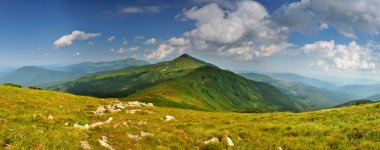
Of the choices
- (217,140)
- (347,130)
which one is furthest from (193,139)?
(347,130)

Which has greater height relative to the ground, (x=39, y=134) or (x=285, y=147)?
(x=39, y=134)

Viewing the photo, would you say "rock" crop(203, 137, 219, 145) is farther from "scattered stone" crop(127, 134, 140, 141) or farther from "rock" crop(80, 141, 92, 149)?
"rock" crop(80, 141, 92, 149)

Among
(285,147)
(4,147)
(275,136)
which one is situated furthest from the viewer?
(275,136)

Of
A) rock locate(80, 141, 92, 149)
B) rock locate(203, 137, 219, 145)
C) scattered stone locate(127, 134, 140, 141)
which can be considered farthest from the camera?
scattered stone locate(127, 134, 140, 141)

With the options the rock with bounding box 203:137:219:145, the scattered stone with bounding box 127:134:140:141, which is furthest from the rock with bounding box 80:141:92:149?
the rock with bounding box 203:137:219:145

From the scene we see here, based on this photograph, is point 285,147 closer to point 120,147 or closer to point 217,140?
point 217,140

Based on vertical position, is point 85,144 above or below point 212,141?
above

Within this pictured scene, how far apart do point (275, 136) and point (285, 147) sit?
10.0ft

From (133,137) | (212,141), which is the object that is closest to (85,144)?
(133,137)

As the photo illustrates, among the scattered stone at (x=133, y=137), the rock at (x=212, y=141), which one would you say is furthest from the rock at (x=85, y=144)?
the rock at (x=212, y=141)

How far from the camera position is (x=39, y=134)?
1478 centimetres

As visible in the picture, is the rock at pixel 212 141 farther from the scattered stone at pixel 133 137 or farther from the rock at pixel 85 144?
the rock at pixel 85 144

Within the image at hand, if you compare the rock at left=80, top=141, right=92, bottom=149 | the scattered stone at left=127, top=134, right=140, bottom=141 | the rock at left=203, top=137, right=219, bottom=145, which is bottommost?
the rock at left=203, top=137, right=219, bottom=145

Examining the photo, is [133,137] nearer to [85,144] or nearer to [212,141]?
[85,144]
